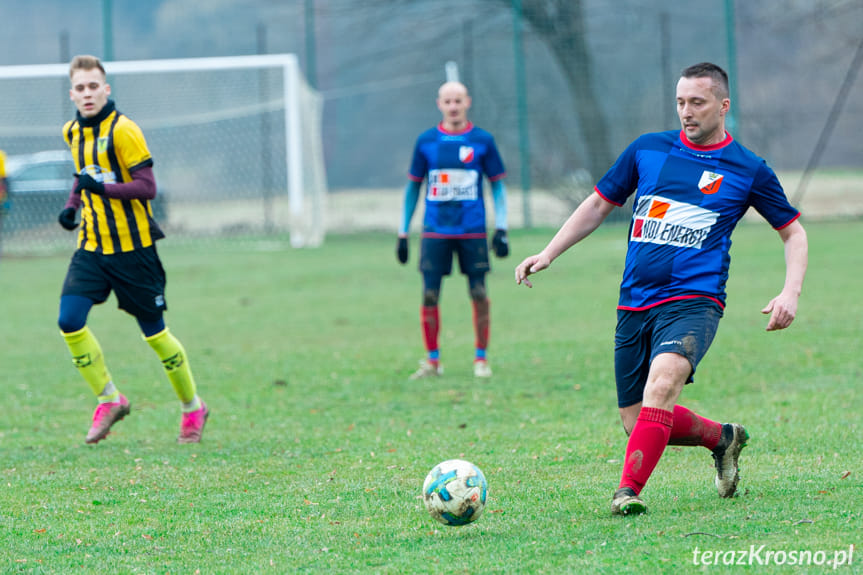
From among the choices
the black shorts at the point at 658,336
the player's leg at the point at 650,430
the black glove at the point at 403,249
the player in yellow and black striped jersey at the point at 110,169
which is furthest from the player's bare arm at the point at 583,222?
the black glove at the point at 403,249

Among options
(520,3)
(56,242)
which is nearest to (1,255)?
(56,242)

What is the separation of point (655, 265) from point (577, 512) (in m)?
1.06

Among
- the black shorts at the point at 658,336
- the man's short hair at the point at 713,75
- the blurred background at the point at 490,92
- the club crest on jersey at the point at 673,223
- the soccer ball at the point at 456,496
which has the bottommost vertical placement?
the soccer ball at the point at 456,496

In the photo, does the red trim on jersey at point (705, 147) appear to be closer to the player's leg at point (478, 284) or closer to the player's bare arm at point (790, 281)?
the player's bare arm at point (790, 281)

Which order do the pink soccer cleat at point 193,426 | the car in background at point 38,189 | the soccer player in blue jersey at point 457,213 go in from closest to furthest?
1. the pink soccer cleat at point 193,426
2. the soccer player in blue jersey at point 457,213
3. the car in background at point 38,189

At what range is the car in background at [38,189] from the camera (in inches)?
826

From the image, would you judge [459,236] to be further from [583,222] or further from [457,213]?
[583,222]

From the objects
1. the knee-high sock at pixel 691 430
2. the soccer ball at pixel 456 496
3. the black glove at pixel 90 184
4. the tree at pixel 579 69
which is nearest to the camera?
the soccer ball at pixel 456 496

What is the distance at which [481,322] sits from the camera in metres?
8.38

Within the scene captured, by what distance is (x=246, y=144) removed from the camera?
22750 mm

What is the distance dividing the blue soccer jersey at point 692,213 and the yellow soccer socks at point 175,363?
3.01 meters

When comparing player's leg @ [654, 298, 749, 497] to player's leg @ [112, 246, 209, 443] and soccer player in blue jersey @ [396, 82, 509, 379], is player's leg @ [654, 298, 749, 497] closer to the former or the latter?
player's leg @ [112, 246, 209, 443]

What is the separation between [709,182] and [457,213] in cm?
419

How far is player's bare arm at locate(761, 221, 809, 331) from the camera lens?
13.7 feet
